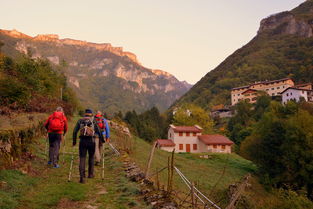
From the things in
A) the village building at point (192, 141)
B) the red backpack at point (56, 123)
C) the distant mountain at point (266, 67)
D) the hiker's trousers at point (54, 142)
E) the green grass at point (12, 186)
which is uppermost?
the distant mountain at point (266, 67)

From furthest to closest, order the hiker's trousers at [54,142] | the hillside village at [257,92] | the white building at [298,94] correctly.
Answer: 1. the hillside village at [257,92]
2. the white building at [298,94]
3. the hiker's trousers at [54,142]

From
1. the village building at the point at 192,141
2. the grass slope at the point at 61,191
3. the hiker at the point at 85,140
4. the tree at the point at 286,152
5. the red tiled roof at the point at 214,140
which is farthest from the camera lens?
the village building at the point at 192,141

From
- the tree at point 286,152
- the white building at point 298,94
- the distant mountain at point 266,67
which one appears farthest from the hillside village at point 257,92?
the tree at point 286,152

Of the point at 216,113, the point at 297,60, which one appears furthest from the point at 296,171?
the point at 297,60

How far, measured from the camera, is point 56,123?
10547 millimetres

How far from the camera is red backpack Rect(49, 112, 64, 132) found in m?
10.5

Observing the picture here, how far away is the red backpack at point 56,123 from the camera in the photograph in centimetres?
1052

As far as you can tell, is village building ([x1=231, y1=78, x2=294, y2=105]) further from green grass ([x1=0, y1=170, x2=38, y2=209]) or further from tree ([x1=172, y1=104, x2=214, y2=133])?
green grass ([x1=0, y1=170, x2=38, y2=209])

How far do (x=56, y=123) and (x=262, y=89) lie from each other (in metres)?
128

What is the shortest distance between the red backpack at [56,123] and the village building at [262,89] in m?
115

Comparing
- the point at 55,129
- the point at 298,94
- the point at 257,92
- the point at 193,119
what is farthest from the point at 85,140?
the point at 257,92

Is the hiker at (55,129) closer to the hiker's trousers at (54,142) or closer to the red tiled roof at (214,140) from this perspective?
the hiker's trousers at (54,142)

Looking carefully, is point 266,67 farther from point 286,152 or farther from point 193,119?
point 286,152

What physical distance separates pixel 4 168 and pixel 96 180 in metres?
3.13
